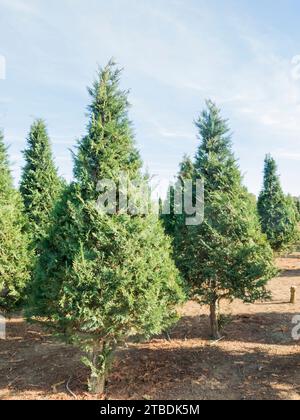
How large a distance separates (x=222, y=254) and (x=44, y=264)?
651 centimetres

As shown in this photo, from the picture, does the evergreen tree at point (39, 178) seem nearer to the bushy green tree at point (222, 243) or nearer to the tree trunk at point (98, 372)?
the bushy green tree at point (222, 243)

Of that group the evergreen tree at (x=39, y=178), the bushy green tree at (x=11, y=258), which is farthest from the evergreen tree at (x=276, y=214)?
the bushy green tree at (x=11, y=258)

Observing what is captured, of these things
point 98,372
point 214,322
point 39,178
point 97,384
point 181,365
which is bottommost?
point 181,365

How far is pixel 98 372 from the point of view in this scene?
338 inches

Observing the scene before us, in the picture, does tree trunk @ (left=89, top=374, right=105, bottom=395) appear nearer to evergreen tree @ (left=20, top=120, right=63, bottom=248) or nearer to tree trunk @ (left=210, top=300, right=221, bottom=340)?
tree trunk @ (left=210, top=300, right=221, bottom=340)

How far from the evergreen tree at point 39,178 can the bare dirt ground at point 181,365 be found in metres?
7.52

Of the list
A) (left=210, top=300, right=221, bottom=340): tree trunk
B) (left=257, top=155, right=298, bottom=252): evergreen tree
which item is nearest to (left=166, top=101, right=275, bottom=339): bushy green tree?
(left=210, top=300, right=221, bottom=340): tree trunk

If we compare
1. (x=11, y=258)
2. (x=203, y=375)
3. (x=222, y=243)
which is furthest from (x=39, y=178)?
(x=203, y=375)

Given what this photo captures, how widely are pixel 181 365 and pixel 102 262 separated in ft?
16.8

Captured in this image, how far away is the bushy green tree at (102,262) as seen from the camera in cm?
769

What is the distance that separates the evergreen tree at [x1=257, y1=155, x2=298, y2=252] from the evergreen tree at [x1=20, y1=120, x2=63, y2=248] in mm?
17533

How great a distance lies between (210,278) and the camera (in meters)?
Result: 12.0

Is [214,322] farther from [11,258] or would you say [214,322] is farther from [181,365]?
[11,258]
